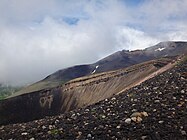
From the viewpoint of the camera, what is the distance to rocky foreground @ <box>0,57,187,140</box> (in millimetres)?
13641

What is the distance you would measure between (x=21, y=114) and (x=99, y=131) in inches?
4716

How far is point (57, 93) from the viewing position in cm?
14112

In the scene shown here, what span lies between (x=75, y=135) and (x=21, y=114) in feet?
393

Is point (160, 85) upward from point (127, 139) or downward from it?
upward

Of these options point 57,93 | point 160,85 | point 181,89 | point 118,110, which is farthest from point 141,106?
point 57,93

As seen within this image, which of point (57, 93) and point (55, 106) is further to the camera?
point (57, 93)

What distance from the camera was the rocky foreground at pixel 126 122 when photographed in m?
13.6

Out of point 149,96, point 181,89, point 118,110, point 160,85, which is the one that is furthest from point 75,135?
point 160,85

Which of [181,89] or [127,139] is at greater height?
[181,89]

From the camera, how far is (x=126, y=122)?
47.6 ft

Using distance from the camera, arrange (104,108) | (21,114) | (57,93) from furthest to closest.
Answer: (57,93) < (21,114) < (104,108)

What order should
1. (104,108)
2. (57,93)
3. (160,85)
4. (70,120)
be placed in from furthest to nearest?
(57,93)
(160,85)
(104,108)
(70,120)

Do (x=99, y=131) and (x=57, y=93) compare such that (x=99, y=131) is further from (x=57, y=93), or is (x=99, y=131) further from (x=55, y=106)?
(x=57, y=93)

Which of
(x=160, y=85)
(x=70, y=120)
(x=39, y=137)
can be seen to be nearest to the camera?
(x=39, y=137)
